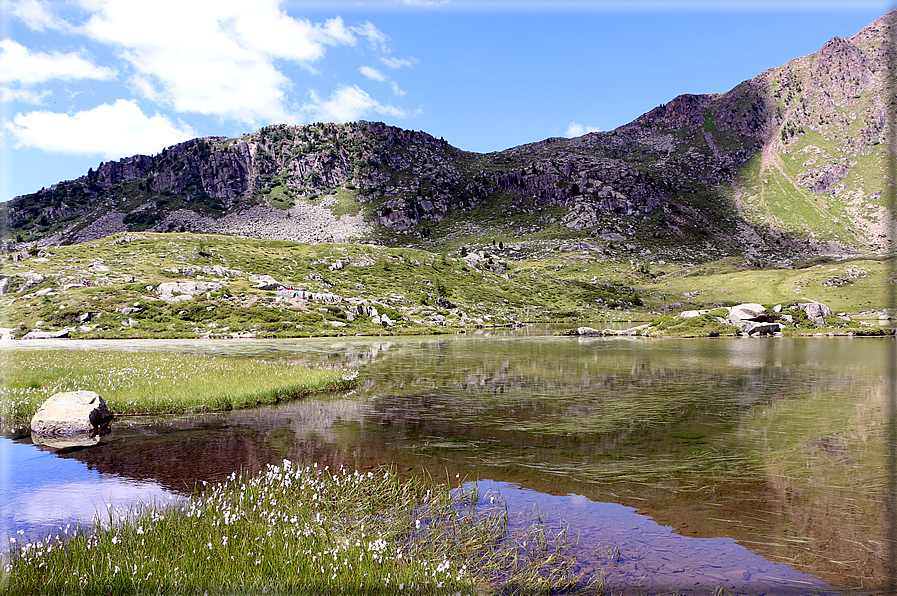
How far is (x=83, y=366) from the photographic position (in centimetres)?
2952

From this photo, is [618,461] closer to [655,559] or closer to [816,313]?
[655,559]

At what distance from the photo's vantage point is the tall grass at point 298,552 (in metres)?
6.95

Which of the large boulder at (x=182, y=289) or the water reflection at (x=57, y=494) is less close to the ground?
the large boulder at (x=182, y=289)

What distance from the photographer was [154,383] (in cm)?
2459

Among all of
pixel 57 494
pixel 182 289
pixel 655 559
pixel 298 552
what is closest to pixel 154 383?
pixel 57 494

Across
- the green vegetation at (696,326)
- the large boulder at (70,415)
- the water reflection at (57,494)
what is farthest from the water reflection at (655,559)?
the green vegetation at (696,326)

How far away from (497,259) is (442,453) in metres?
180

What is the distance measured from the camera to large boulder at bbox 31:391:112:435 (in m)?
17.2

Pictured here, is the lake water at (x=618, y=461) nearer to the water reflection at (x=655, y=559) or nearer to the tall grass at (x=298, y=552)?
the water reflection at (x=655, y=559)

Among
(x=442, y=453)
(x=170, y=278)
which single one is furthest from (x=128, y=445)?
(x=170, y=278)

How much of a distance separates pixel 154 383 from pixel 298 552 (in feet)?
70.3

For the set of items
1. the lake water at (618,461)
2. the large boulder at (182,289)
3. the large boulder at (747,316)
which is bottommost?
the lake water at (618,461)

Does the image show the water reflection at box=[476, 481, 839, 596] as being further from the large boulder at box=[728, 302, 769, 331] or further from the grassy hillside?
the large boulder at box=[728, 302, 769, 331]

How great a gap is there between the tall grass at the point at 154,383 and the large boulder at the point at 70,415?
2237 millimetres
